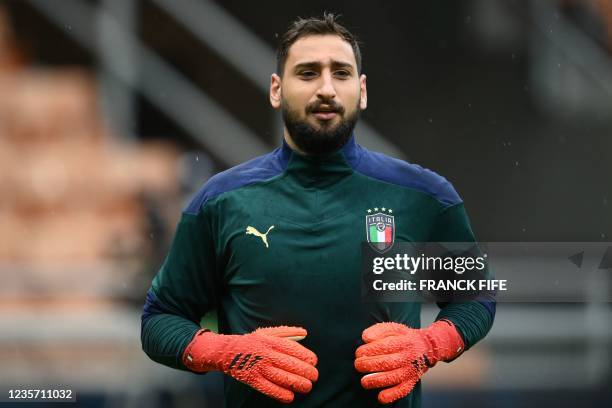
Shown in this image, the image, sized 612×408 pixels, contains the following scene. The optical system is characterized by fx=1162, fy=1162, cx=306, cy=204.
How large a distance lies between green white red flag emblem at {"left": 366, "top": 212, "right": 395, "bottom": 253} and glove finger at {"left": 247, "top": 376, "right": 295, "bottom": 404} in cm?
40

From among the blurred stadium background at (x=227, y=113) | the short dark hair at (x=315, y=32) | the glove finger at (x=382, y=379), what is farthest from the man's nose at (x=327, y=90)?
the blurred stadium background at (x=227, y=113)

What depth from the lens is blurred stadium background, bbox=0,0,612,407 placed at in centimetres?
798

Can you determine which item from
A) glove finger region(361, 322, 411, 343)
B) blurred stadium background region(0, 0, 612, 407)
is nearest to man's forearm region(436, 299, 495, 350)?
glove finger region(361, 322, 411, 343)

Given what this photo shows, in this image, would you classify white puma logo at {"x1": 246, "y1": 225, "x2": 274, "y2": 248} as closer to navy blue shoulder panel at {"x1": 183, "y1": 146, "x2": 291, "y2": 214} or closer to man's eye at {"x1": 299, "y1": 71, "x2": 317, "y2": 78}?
navy blue shoulder panel at {"x1": 183, "y1": 146, "x2": 291, "y2": 214}

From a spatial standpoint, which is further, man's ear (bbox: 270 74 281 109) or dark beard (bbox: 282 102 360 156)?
man's ear (bbox: 270 74 281 109)

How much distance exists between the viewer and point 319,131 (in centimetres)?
276

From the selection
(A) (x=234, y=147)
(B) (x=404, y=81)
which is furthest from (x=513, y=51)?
(A) (x=234, y=147)

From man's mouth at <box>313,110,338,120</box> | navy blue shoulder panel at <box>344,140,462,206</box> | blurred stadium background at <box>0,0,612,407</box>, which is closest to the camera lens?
man's mouth at <box>313,110,338,120</box>

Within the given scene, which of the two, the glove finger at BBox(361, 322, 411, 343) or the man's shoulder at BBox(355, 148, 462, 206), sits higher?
the man's shoulder at BBox(355, 148, 462, 206)

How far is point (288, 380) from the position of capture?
2627mm

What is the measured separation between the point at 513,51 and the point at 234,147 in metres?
2.34

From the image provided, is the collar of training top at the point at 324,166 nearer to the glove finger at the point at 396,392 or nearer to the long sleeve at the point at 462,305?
the long sleeve at the point at 462,305

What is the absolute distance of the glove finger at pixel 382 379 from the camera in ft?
8.66

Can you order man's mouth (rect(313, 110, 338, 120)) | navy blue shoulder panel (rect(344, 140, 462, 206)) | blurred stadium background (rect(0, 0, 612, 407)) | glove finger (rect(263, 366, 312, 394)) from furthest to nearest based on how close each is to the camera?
1. blurred stadium background (rect(0, 0, 612, 407))
2. navy blue shoulder panel (rect(344, 140, 462, 206))
3. man's mouth (rect(313, 110, 338, 120))
4. glove finger (rect(263, 366, 312, 394))
